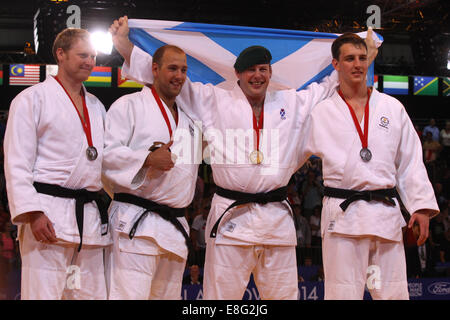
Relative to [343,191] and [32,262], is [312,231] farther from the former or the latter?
[32,262]

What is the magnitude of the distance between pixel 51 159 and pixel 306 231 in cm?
529

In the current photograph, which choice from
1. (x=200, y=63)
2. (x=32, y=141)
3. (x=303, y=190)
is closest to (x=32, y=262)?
(x=32, y=141)

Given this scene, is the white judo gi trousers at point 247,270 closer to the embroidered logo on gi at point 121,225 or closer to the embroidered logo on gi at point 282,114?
the embroidered logo on gi at point 121,225

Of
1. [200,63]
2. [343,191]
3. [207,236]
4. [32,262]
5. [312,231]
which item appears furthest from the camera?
[312,231]

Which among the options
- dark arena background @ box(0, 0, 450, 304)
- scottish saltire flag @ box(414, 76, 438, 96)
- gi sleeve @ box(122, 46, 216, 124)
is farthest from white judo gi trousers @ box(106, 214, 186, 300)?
scottish saltire flag @ box(414, 76, 438, 96)

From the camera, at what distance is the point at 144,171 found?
119 inches

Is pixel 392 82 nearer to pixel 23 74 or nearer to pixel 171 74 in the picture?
pixel 23 74

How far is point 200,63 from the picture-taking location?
3.86m

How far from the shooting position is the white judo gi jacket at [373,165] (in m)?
3.04

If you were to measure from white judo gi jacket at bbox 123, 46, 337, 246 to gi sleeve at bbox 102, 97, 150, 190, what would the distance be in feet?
1.34

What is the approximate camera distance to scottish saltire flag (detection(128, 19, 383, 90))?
12.5 ft

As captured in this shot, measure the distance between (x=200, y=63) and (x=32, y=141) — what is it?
1.46 metres

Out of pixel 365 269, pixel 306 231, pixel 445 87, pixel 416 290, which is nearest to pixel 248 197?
pixel 365 269

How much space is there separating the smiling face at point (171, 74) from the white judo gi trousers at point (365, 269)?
4.21 ft
